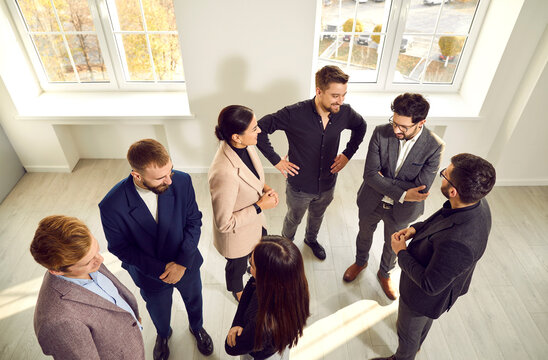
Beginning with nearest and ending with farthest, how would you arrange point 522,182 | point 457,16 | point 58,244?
point 58,244
point 457,16
point 522,182

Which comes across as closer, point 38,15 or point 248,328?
point 248,328

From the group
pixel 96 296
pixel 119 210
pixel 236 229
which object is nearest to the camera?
pixel 96 296

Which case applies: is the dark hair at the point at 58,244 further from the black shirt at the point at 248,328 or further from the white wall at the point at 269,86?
the white wall at the point at 269,86

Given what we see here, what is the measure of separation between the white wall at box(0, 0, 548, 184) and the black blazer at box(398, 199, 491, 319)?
86.4 inches

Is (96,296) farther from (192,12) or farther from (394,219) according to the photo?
(192,12)

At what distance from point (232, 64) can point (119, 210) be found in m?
2.17

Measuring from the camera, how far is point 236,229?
221cm

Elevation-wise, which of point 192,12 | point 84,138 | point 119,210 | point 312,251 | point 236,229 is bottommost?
point 312,251

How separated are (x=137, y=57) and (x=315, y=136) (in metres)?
2.60

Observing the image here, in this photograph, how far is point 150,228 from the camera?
1894 mm

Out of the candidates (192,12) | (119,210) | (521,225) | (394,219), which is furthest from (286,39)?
(521,225)

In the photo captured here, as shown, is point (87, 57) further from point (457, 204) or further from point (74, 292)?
point (457, 204)

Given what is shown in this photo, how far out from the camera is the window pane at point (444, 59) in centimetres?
386

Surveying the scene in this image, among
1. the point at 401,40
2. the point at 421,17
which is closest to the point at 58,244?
the point at 401,40
